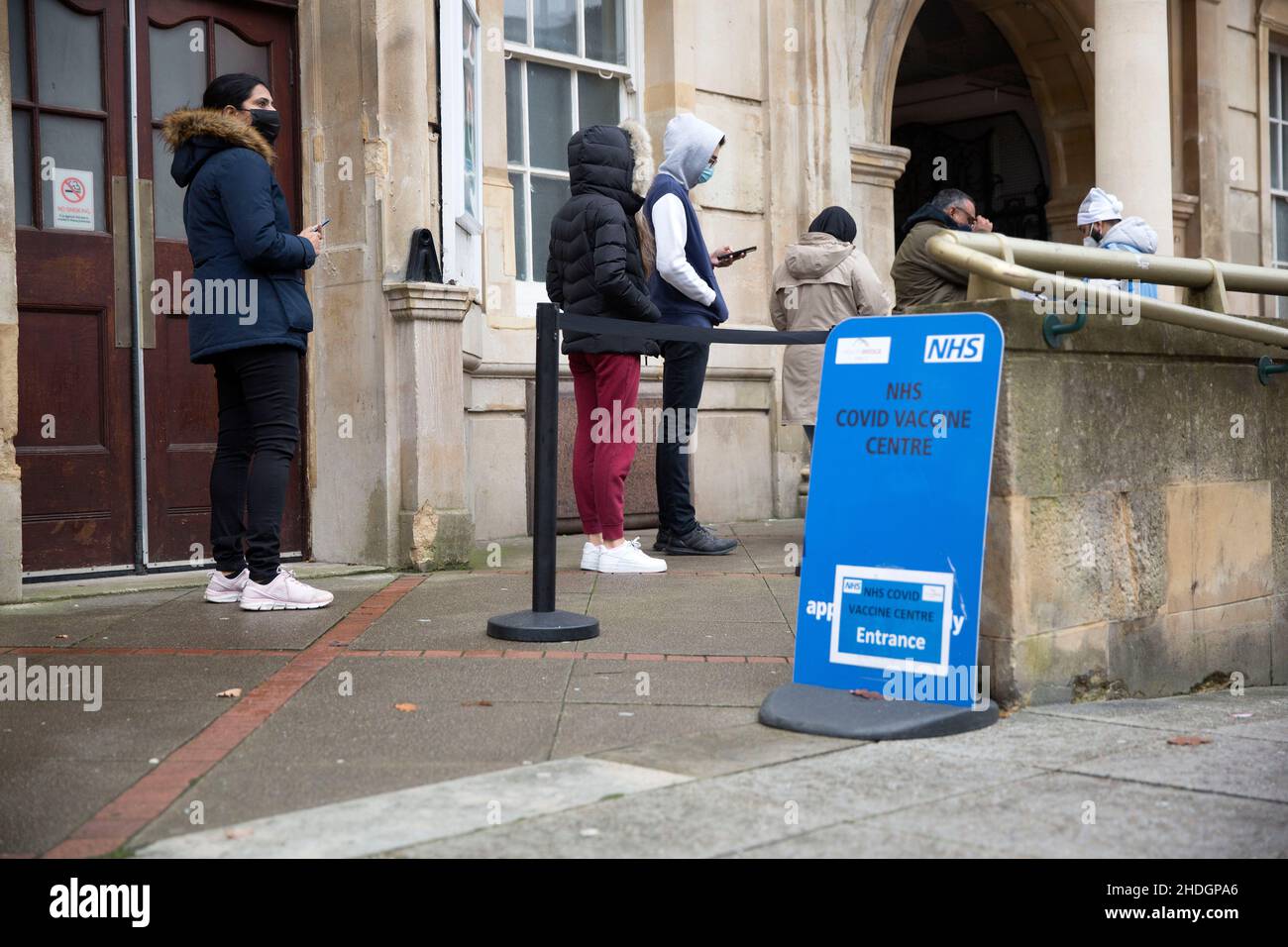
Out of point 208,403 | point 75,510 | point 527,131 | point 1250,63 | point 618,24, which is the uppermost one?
point 1250,63

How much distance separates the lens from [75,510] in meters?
6.74

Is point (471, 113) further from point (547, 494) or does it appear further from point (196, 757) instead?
point (196, 757)

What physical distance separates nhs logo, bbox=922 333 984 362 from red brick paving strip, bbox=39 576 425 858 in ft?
6.80

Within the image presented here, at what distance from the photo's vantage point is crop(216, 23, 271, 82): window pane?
7242 mm

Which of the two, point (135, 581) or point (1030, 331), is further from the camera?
point (135, 581)

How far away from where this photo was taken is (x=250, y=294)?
5.75 metres

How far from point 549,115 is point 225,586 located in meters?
4.37

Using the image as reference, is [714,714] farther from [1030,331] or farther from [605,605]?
[605,605]

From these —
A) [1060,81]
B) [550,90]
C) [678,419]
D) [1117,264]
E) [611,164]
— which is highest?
[1060,81]

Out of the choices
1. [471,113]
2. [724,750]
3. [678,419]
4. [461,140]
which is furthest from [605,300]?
[724,750]

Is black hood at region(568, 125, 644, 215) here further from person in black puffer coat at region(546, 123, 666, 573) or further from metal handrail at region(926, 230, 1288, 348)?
metal handrail at region(926, 230, 1288, 348)

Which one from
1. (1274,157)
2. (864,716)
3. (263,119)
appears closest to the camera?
(864,716)

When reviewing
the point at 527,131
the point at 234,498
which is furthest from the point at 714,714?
the point at 527,131
